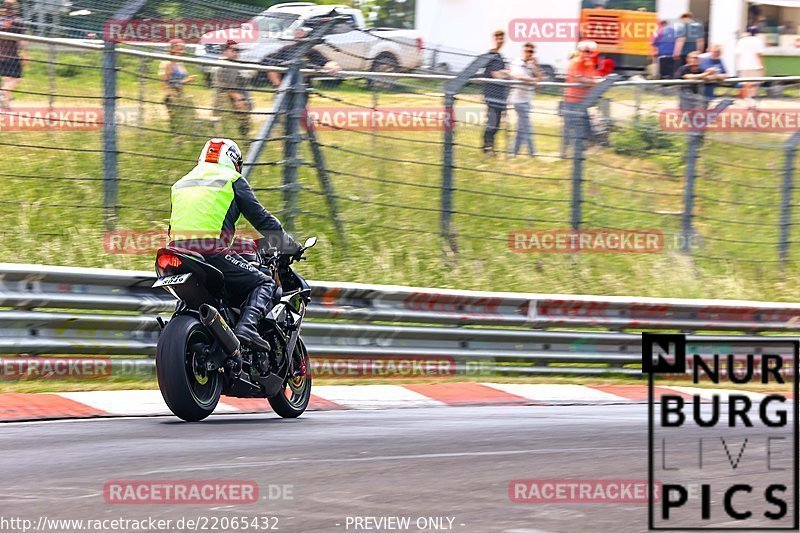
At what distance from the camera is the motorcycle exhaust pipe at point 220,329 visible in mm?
7793

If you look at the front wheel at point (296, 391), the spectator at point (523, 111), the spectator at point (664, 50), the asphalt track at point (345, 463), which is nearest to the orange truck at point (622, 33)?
the spectator at point (664, 50)

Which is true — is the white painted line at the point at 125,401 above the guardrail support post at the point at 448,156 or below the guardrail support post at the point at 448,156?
below

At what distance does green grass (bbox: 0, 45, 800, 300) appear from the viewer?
37.6 feet

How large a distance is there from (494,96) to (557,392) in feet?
11.2

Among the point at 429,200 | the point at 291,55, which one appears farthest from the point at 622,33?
the point at 291,55

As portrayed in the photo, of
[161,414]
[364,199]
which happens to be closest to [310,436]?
[161,414]

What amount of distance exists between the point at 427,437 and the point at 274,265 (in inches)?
67.6

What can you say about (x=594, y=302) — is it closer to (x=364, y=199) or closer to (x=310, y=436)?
(x=364, y=199)

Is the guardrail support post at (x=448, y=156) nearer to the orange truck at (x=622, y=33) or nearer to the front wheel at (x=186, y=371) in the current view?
the front wheel at (x=186, y=371)

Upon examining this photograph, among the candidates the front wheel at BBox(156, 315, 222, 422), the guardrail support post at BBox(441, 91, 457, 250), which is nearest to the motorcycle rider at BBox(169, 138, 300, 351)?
the front wheel at BBox(156, 315, 222, 422)

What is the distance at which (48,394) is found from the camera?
907 cm

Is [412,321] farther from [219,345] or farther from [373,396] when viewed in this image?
[219,345]

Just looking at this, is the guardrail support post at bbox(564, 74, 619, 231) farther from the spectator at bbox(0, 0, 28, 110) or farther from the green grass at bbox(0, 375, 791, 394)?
the spectator at bbox(0, 0, 28, 110)

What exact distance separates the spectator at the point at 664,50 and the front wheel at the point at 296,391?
10.3 meters
